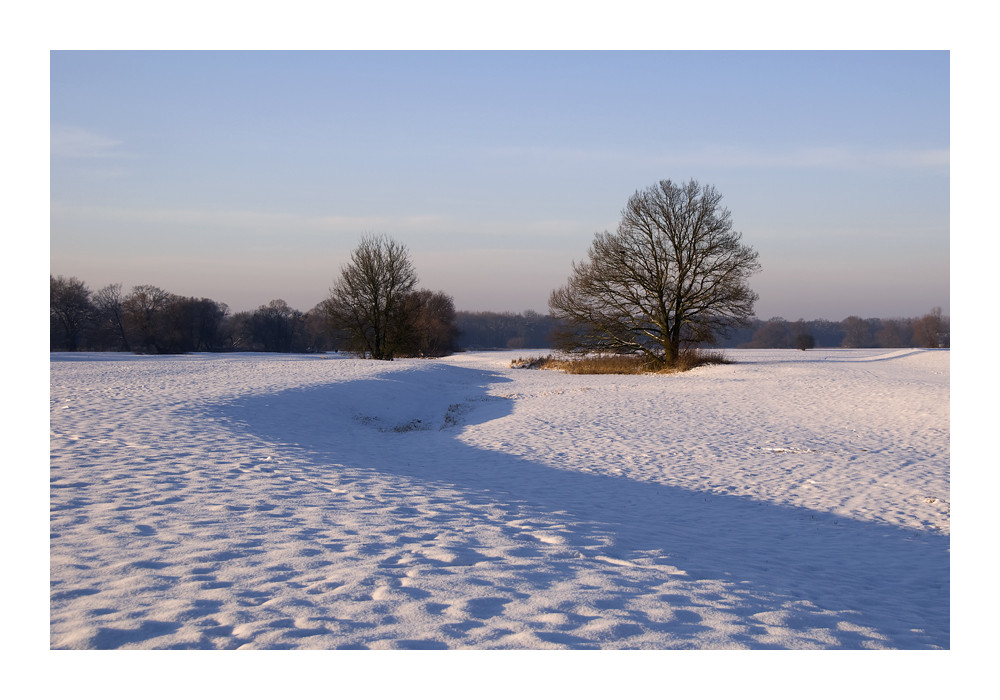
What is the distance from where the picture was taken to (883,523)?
885 centimetres

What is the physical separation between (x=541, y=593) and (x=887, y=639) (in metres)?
2.72

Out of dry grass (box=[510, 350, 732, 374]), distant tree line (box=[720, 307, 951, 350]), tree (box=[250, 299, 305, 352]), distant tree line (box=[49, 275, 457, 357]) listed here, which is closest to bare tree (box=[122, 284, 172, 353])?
distant tree line (box=[49, 275, 457, 357])

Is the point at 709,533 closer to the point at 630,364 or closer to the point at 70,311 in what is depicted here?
the point at 630,364

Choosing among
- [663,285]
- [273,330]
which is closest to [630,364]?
[663,285]

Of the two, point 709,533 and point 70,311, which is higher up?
point 70,311

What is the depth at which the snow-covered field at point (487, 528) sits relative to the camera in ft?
14.1

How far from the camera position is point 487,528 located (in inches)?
276

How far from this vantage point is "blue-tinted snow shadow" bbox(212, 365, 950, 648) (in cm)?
523

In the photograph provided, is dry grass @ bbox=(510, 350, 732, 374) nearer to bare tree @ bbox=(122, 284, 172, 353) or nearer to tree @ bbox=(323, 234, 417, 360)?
tree @ bbox=(323, 234, 417, 360)

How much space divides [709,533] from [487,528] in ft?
10.7

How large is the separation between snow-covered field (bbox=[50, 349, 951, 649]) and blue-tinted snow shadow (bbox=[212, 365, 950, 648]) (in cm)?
5

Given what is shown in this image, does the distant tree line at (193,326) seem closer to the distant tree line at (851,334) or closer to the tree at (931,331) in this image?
the distant tree line at (851,334)

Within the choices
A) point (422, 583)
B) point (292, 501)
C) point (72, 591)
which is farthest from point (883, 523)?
point (72, 591)
